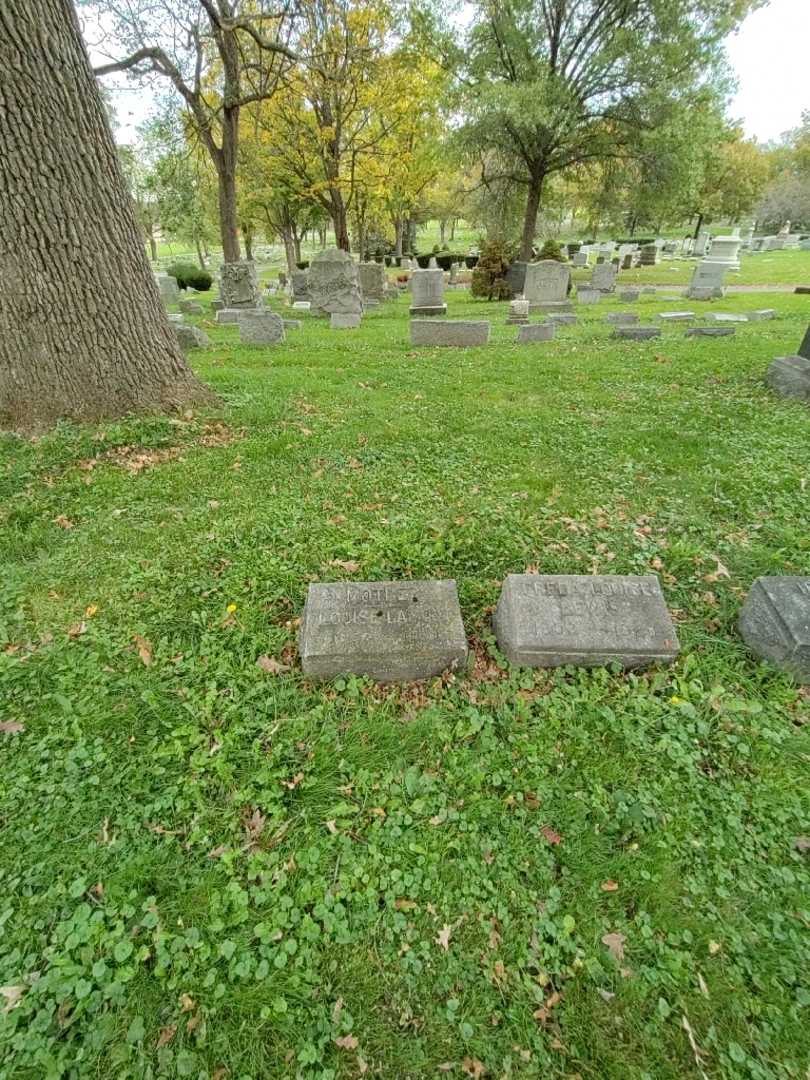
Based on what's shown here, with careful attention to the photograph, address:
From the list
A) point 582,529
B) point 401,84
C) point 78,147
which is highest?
point 401,84

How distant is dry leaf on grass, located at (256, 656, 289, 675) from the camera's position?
2869 millimetres

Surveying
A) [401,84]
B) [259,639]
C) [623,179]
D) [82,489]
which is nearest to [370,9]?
[401,84]

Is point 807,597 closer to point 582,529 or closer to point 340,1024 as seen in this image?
point 582,529

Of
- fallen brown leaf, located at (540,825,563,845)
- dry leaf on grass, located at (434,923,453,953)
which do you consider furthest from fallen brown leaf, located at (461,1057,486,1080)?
fallen brown leaf, located at (540,825,563,845)

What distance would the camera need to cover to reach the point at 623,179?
21.3m

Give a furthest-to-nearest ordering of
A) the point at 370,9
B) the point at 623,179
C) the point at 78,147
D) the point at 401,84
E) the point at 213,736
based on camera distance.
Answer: the point at 623,179 → the point at 401,84 → the point at 370,9 → the point at 78,147 → the point at 213,736

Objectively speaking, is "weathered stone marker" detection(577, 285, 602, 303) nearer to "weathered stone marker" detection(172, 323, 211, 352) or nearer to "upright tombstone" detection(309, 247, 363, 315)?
"upright tombstone" detection(309, 247, 363, 315)

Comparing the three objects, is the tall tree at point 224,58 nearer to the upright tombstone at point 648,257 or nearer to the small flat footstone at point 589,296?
the small flat footstone at point 589,296

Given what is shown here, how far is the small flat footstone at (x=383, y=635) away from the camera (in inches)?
109

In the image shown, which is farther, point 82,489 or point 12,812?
point 82,489

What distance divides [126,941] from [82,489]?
3.71 m

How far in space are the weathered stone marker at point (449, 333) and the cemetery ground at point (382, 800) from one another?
21.0 feet

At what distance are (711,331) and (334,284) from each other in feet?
31.6

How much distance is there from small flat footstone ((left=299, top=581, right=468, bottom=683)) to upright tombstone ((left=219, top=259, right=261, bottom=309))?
47.6ft
